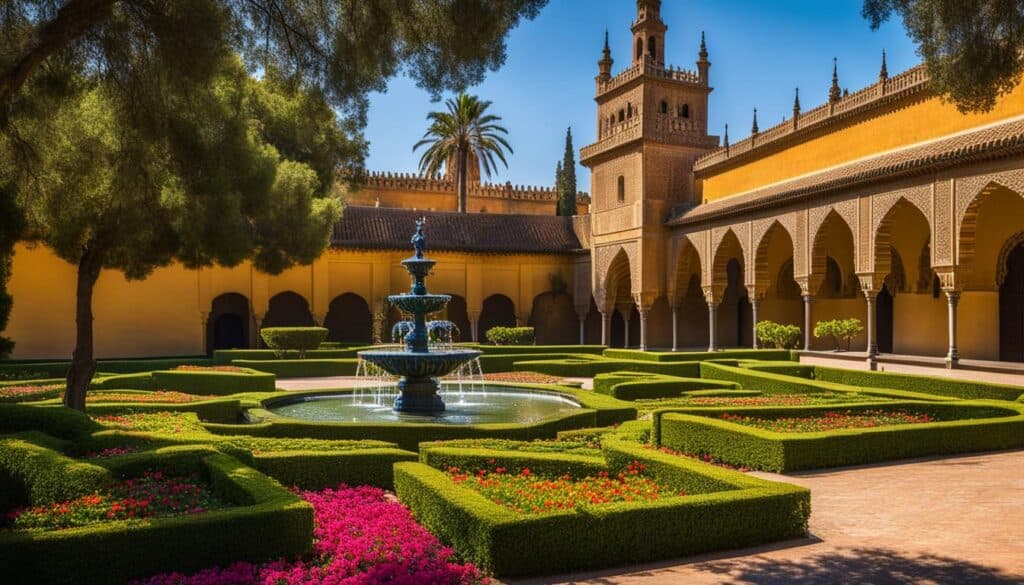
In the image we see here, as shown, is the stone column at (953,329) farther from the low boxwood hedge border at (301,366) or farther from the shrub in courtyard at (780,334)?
the low boxwood hedge border at (301,366)

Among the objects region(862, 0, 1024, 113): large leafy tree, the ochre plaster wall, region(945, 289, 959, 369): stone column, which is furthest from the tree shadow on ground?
the ochre plaster wall

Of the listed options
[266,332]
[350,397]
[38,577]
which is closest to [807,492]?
[38,577]

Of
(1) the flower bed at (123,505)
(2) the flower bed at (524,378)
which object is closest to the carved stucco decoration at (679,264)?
(2) the flower bed at (524,378)

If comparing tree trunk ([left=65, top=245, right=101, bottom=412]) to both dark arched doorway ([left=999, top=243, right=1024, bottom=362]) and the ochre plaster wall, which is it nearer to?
the ochre plaster wall

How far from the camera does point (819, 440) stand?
9047 mm

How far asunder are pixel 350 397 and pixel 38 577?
1028 centimetres

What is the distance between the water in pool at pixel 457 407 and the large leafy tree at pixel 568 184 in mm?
27977

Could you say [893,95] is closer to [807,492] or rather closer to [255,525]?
[807,492]

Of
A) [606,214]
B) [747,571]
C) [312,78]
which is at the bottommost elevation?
[747,571]

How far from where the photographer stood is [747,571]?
219 inches

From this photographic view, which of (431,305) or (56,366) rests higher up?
(431,305)

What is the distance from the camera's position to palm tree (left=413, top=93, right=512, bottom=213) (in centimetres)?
4106

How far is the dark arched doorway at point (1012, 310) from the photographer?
826 inches

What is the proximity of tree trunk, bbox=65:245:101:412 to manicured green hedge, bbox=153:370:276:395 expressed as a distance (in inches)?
191
